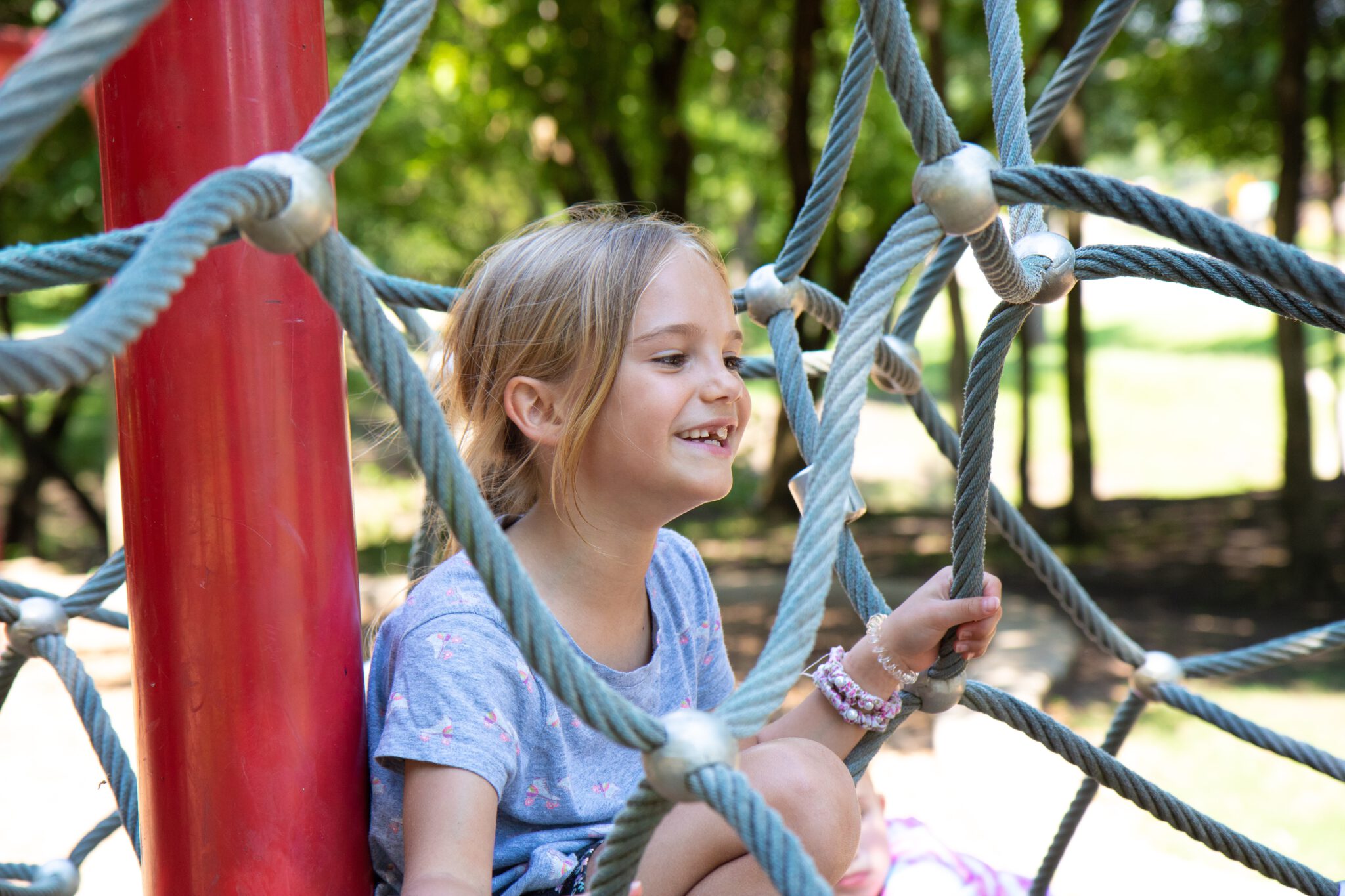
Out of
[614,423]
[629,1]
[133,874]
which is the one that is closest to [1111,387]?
[629,1]

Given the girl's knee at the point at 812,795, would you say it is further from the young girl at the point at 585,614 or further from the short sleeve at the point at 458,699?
the short sleeve at the point at 458,699

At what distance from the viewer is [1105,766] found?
1048 mm

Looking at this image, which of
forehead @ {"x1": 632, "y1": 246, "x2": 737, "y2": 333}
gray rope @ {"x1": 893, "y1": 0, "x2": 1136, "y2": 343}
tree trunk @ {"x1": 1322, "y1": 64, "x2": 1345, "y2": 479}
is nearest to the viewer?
forehead @ {"x1": 632, "y1": 246, "x2": 737, "y2": 333}

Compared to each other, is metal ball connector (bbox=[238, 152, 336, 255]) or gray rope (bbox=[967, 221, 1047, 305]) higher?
metal ball connector (bbox=[238, 152, 336, 255])

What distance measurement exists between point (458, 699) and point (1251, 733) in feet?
2.86

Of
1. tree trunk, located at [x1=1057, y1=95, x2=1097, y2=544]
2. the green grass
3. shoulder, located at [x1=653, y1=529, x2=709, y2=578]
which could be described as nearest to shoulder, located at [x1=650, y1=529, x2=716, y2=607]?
shoulder, located at [x1=653, y1=529, x2=709, y2=578]

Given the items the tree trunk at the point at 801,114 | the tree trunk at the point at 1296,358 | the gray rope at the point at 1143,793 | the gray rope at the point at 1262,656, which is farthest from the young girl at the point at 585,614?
the tree trunk at the point at 801,114

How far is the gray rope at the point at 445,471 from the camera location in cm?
58

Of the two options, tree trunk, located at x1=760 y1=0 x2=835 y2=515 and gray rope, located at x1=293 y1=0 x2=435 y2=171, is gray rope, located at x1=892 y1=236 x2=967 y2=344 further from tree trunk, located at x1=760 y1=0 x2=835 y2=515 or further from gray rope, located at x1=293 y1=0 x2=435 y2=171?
tree trunk, located at x1=760 y1=0 x2=835 y2=515

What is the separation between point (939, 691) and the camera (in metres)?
1.00

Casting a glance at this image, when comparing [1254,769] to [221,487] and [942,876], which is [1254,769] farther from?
[221,487]

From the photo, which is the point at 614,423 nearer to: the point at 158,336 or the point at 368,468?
the point at 158,336

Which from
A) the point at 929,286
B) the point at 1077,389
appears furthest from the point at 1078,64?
the point at 1077,389

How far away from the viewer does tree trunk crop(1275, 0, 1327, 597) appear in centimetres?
397
